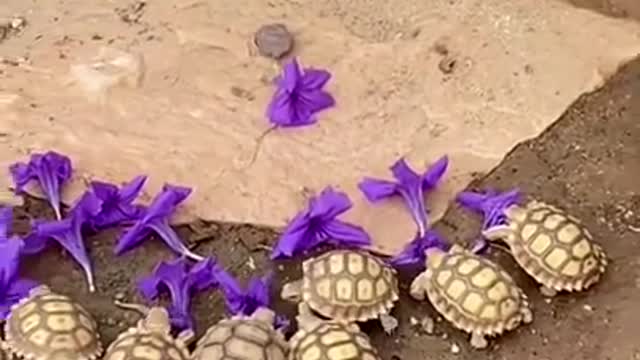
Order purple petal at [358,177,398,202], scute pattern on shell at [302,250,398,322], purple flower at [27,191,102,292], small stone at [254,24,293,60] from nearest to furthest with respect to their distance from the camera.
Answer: scute pattern on shell at [302,250,398,322] < purple flower at [27,191,102,292] < purple petal at [358,177,398,202] < small stone at [254,24,293,60]

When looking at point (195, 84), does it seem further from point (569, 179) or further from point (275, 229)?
point (569, 179)

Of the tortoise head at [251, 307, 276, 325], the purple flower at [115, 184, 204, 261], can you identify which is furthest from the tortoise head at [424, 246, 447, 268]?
the purple flower at [115, 184, 204, 261]

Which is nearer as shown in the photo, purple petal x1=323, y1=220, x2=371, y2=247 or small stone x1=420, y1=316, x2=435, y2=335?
small stone x1=420, y1=316, x2=435, y2=335

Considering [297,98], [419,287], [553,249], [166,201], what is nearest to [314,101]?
[297,98]

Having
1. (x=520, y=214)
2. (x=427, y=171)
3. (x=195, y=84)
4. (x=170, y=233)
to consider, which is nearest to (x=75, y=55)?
(x=195, y=84)

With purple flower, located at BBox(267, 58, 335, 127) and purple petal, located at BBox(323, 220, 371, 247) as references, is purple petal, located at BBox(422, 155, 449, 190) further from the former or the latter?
purple flower, located at BBox(267, 58, 335, 127)

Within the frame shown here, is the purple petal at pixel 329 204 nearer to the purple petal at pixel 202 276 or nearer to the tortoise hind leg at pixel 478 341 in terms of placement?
the purple petal at pixel 202 276

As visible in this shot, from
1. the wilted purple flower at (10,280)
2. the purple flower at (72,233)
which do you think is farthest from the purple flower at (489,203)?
the wilted purple flower at (10,280)
